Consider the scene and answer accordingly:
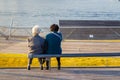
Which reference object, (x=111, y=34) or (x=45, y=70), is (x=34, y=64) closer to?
(x=45, y=70)

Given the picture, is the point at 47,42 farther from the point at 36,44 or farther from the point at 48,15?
the point at 48,15

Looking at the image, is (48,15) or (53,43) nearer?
(53,43)

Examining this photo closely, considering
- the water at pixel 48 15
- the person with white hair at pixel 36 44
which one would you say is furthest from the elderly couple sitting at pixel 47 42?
the water at pixel 48 15

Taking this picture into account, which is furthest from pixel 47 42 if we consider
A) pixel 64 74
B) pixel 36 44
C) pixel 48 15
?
pixel 48 15

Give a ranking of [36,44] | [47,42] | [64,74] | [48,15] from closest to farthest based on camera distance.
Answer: [64,74], [36,44], [47,42], [48,15]

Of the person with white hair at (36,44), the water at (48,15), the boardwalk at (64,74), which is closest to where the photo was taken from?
the boardwalk at (64,74)

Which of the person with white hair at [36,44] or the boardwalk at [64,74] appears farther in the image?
the person with white hair at [36,44]

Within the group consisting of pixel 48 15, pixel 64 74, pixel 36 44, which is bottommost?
pixel 64 74

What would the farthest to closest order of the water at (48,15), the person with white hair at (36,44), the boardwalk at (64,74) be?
the water at (48,15)
the person with white hair at (36,44)
the boardwalk at (64,74)

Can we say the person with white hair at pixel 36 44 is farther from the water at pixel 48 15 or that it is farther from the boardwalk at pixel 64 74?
the water at pixel 48 15

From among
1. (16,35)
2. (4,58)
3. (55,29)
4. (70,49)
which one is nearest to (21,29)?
(16,35)

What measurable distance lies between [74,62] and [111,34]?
44.8 ft

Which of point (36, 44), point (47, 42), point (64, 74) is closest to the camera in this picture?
point (64, 74)

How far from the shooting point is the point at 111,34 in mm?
26547
